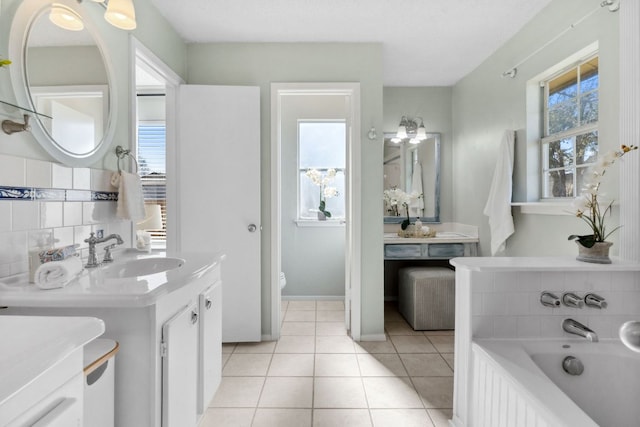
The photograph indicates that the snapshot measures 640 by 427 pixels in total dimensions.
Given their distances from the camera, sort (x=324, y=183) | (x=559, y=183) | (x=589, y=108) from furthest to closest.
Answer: (x=324, y=183) < (x=559, y=183) < (x=589, y=108)

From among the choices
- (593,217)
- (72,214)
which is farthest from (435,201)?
(72,214)

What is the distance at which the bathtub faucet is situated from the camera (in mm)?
1319

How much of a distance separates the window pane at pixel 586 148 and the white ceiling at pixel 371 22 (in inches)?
37.2

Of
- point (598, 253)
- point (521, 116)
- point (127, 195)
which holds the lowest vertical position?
point (598, 253)

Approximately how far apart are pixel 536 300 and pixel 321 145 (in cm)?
280

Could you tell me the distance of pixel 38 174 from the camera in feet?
4.10

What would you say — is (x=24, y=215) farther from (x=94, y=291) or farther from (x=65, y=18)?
(x=65, y=18)

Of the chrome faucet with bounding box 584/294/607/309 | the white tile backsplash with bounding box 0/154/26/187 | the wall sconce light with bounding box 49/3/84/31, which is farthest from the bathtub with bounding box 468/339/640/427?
the wall sconce light with bounding box 49/3/84/31

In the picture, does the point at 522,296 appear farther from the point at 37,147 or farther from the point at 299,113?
the point at 299,113

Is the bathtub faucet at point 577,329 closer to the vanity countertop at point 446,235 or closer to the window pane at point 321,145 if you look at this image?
the vanity countertop at point 446,235

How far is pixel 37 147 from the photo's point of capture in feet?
4.14

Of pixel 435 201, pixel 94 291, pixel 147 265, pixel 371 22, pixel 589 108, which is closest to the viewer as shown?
pixel 94 291

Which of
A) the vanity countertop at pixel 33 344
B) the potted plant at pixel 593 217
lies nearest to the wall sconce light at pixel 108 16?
the vanity countertop at pixel 33 344

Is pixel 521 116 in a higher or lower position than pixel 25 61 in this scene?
higher
